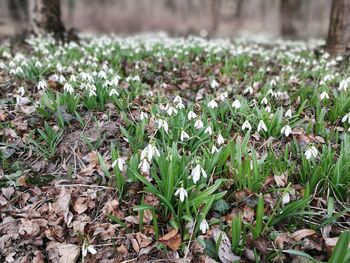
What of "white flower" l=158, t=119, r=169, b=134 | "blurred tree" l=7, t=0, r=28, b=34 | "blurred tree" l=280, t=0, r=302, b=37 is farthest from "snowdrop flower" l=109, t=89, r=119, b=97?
"blurred tree" l=280, t=0, r=302, b=37

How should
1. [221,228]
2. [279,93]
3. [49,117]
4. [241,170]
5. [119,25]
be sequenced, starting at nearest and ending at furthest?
[221,228]
[241,170]
[49,117]
[279,93]
[119,25]

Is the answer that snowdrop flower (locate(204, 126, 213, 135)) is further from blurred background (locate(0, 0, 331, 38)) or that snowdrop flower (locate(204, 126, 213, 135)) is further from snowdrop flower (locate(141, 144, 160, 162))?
blurred background (locate(0, 0, 331, 38))

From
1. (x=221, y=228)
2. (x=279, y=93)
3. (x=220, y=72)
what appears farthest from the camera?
(x=220, y=72)

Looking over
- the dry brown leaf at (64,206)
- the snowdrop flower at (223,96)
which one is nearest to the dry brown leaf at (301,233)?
the dry brown leaf at (64,206)

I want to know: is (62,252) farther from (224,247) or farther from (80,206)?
(224,247)

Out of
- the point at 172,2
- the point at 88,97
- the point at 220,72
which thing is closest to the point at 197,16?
the point at 172,2

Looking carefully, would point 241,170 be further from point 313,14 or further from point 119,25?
point 313,14
